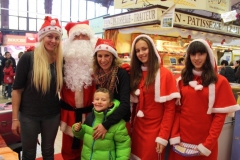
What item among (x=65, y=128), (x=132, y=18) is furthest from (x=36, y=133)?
(x=132, y=18)

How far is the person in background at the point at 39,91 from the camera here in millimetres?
2021

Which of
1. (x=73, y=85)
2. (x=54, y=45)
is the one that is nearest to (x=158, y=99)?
(x=73, y=85)

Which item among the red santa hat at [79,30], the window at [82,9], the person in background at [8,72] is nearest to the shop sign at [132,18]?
the red santa hat at [79,30]

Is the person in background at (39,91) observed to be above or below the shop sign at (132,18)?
below

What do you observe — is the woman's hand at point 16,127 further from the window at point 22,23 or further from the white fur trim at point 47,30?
the window at point 22,23

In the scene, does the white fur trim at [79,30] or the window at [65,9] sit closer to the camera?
the white fur trim at [79,30]

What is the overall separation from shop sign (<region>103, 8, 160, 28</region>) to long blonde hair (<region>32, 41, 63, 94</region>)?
3190mm

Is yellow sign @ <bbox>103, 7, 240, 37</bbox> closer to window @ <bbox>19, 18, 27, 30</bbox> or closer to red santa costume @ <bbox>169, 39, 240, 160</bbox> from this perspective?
red santa costume @ <bbox>169, 39, 240, 160</bbox>

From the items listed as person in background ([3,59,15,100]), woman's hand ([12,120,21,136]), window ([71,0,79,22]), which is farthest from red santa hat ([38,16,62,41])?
window ([71,0,79,22])

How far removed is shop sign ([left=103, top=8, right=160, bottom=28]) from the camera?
190 inches

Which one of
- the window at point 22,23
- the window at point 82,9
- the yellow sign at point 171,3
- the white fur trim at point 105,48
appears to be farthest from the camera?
the window at point 82,9

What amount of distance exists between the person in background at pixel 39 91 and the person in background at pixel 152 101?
0.79 meters

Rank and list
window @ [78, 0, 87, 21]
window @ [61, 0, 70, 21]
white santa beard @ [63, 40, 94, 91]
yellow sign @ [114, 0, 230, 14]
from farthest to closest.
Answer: window @ [78, 0, 87, 21]
window @ [61, 0, 70, 21]
yellow sign @ [114, 0, 230, 14]
white santa beard @ [63, 40, 94, 91]

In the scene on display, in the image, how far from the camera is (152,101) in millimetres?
1986
